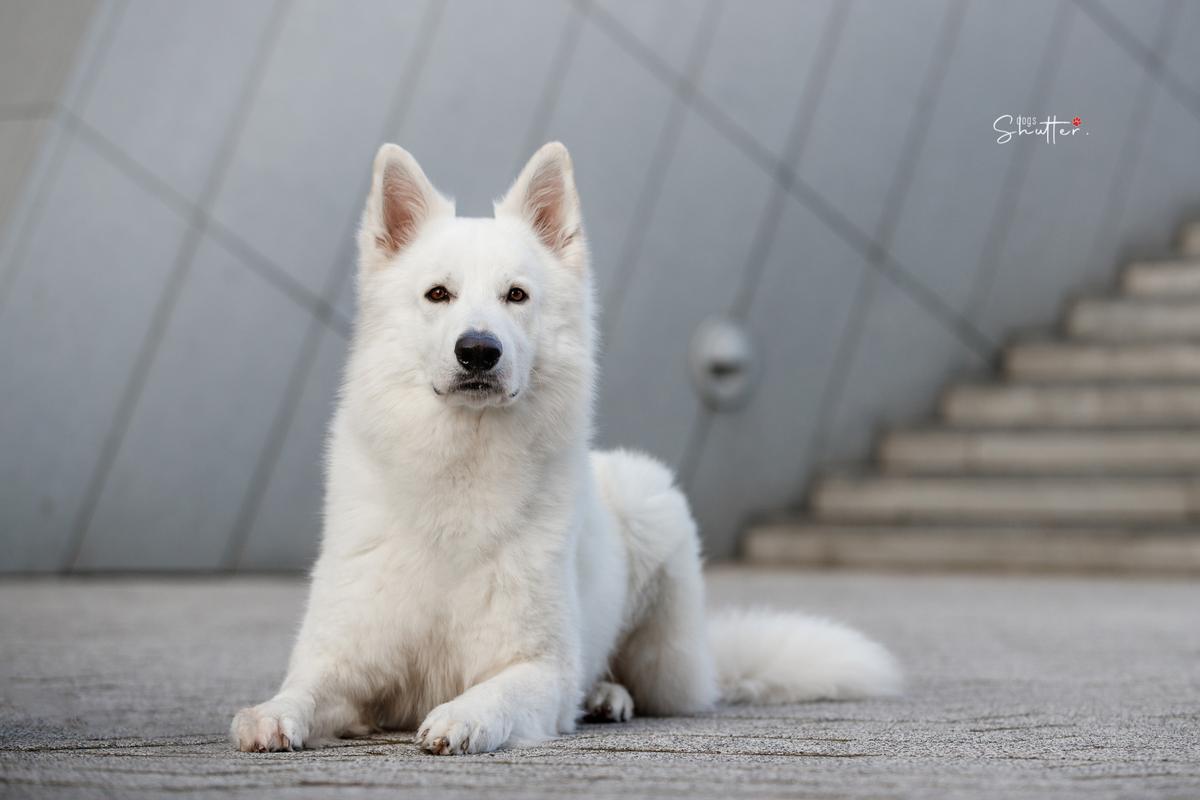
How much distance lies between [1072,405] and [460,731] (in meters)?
8.61

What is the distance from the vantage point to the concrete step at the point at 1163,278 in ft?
37.2

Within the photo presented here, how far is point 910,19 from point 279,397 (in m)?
5.82

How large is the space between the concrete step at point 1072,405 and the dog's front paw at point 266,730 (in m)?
8.52

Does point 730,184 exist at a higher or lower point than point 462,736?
higher

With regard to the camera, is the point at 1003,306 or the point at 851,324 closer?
the point at 851,324

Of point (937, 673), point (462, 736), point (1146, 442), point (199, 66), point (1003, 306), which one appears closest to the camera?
point (462, 736)

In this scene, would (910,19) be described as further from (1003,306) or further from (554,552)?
(554,552)

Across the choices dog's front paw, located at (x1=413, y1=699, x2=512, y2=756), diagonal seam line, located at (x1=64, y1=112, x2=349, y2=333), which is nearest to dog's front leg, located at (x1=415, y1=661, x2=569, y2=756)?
dog's front paw, located at (x1=413, y1=699, x2=512, y2=756)

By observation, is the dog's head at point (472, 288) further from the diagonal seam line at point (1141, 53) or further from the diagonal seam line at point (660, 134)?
the diagonal seam line at point (1141, 53)

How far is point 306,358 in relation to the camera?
8383 mm

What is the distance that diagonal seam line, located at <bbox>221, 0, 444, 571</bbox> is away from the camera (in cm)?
817

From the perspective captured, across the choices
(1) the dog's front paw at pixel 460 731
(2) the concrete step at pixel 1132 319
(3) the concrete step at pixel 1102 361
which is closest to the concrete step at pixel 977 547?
(3) the concrete step at pixel 1102 361

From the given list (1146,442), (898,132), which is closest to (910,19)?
(898,132)

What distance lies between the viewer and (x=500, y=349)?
10.1ft
